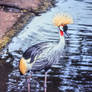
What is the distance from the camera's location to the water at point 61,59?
25.2 ft

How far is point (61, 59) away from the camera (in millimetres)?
9117

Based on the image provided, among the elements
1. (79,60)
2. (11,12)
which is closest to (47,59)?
(79,60)

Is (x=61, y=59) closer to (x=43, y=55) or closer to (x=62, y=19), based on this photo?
(x=43, y=55)

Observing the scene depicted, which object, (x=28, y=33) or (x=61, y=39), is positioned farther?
(x=28, y=33)

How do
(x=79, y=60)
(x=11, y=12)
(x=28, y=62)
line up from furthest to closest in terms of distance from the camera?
(x=11, y=12)
(x=79, y=60)
(x=28, y=62)

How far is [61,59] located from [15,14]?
199 inches

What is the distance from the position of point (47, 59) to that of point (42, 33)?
4.37 m

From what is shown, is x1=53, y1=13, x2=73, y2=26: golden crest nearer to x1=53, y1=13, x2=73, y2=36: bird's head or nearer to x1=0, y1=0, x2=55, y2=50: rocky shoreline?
x1=53, y1=13, x2=73, y2=36: bird's head

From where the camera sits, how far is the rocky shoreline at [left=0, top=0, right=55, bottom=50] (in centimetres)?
1133

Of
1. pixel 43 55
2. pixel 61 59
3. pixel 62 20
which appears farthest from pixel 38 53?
pixel 61 59

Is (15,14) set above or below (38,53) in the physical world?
above

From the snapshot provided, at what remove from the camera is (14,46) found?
1004 centimetres

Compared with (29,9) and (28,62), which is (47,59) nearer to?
(28,62)

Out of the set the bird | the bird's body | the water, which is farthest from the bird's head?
the water
